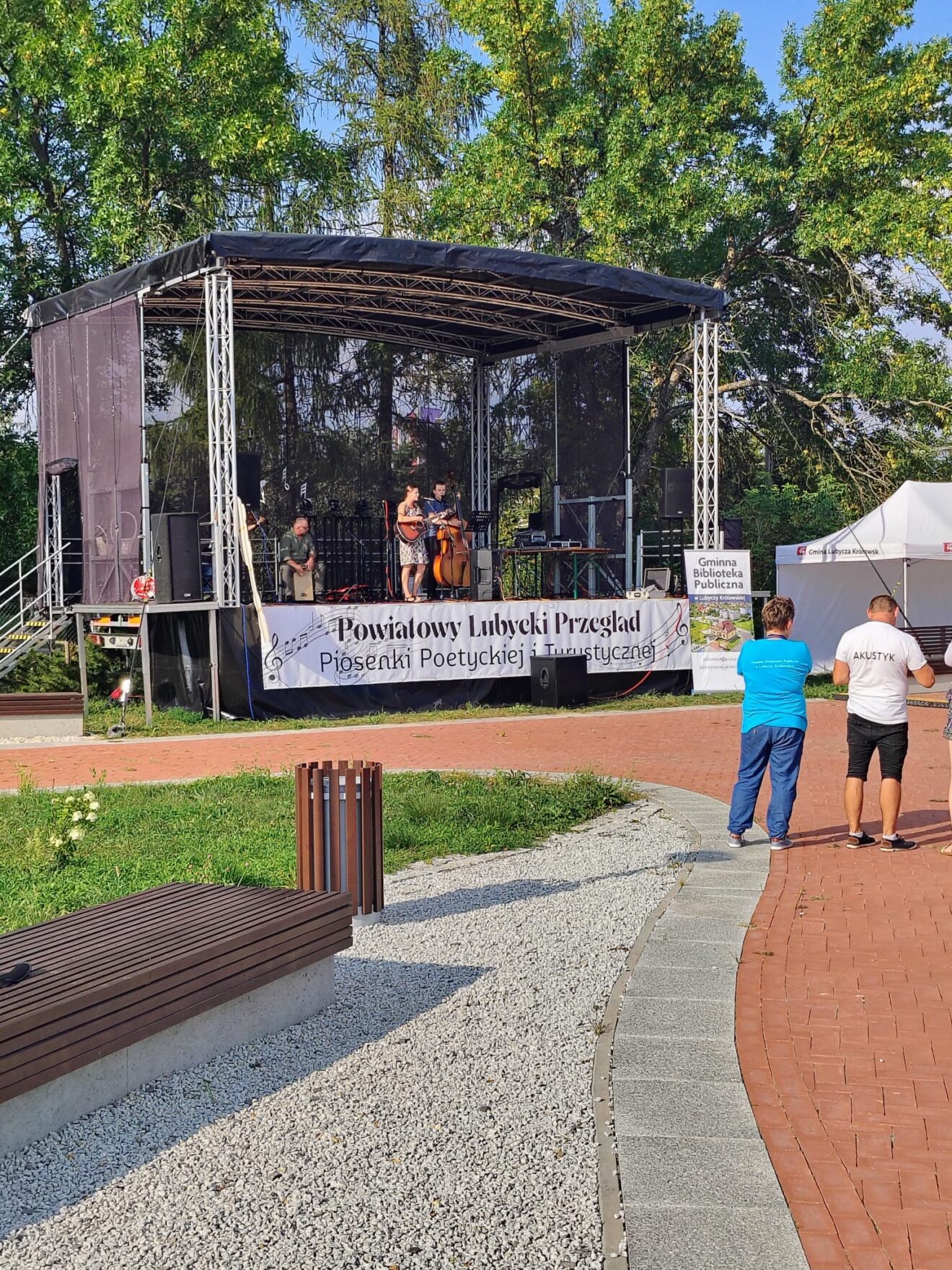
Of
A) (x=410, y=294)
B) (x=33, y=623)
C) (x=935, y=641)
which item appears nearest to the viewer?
(x=33, y=623)

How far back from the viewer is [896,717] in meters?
8.00

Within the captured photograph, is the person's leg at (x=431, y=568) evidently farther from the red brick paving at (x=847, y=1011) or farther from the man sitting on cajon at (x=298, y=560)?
the red brick paving at (x=847, y=1011)

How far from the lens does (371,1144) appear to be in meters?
3.72

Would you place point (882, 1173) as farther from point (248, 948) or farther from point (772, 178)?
point (772, 178)

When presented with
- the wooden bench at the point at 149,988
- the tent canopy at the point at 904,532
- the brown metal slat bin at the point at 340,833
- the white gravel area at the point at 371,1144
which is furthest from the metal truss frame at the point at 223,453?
the wooden bench at the point at 149,988

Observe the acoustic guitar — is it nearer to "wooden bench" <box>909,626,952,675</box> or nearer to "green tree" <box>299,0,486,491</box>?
"wooden bench" <box>909,626,952,675</box>

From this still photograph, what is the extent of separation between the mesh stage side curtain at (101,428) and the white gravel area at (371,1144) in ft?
38.4

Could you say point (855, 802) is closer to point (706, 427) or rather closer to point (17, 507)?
point (706, 427)

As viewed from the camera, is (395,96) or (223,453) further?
(395,96)

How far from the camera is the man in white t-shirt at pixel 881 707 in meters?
7.88

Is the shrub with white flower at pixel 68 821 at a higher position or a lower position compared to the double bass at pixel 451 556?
lower

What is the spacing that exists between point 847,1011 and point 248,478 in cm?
1282

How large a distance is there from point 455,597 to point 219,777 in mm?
8558

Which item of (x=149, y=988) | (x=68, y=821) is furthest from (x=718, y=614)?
(x=149, y=988)
